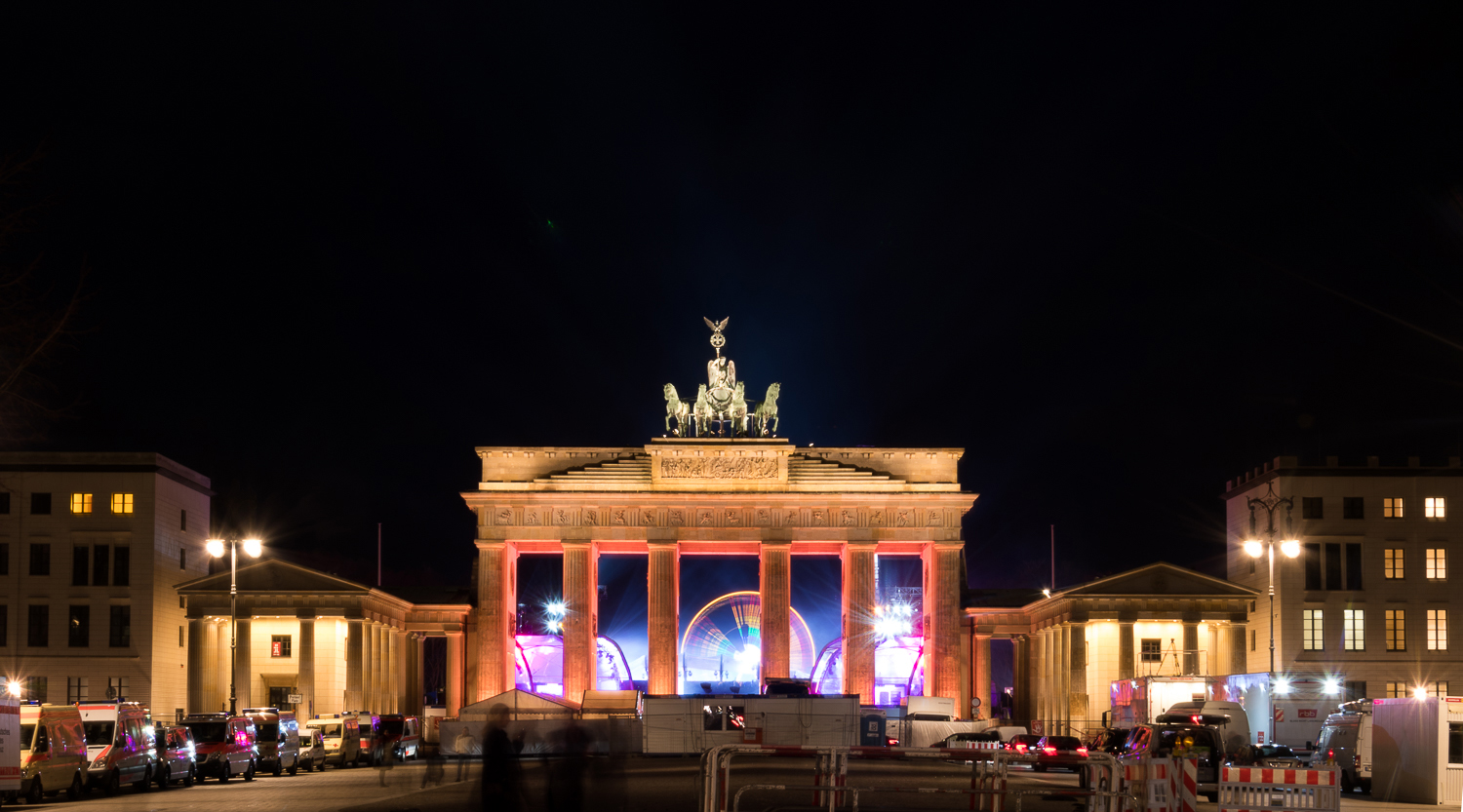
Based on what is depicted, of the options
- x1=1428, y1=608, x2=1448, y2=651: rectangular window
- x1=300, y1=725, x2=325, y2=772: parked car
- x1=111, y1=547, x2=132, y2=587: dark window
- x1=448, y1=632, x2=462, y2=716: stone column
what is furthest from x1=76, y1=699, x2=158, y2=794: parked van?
x1=1428, y1=608, x2=1448, y2=651: rectangular window

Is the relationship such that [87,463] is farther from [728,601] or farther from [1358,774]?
[1358,774]

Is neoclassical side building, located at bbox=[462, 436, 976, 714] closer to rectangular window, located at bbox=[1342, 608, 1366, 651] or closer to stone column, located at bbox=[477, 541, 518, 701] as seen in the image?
stone column, located at bbox=[477, 541, 518, 701]

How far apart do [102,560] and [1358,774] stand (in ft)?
214

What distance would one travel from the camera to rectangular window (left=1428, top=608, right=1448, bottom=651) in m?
87.6

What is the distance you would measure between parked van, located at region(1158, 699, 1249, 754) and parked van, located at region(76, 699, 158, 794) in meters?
30.0

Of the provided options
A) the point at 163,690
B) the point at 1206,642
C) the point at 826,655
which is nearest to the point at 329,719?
the point at 163,690

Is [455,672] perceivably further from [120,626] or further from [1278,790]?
[1278,790]

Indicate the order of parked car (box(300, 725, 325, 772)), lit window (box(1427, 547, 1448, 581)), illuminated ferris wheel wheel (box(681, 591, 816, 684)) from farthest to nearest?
illuminated ferris wheel wheel (box(681, 591, 816, 684)) < lit window (box(1427, 547, 1448, 581)) < parked car (box(300, 725, 325, 772))

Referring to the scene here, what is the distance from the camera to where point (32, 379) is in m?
30.3

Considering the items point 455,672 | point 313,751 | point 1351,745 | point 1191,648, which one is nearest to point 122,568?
point 455,672

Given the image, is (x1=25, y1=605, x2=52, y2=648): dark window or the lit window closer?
(x1=25, y1=605, x2=52, y2=648): dark window

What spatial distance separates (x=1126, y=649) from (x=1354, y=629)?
12393 millimetres

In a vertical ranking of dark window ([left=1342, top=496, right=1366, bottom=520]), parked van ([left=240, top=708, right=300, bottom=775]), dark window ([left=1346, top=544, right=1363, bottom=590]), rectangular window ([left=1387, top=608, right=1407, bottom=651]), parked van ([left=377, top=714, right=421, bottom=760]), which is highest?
dark window ([left=1342, top=496, right=1366, bottom=520])

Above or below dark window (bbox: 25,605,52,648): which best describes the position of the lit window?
above
